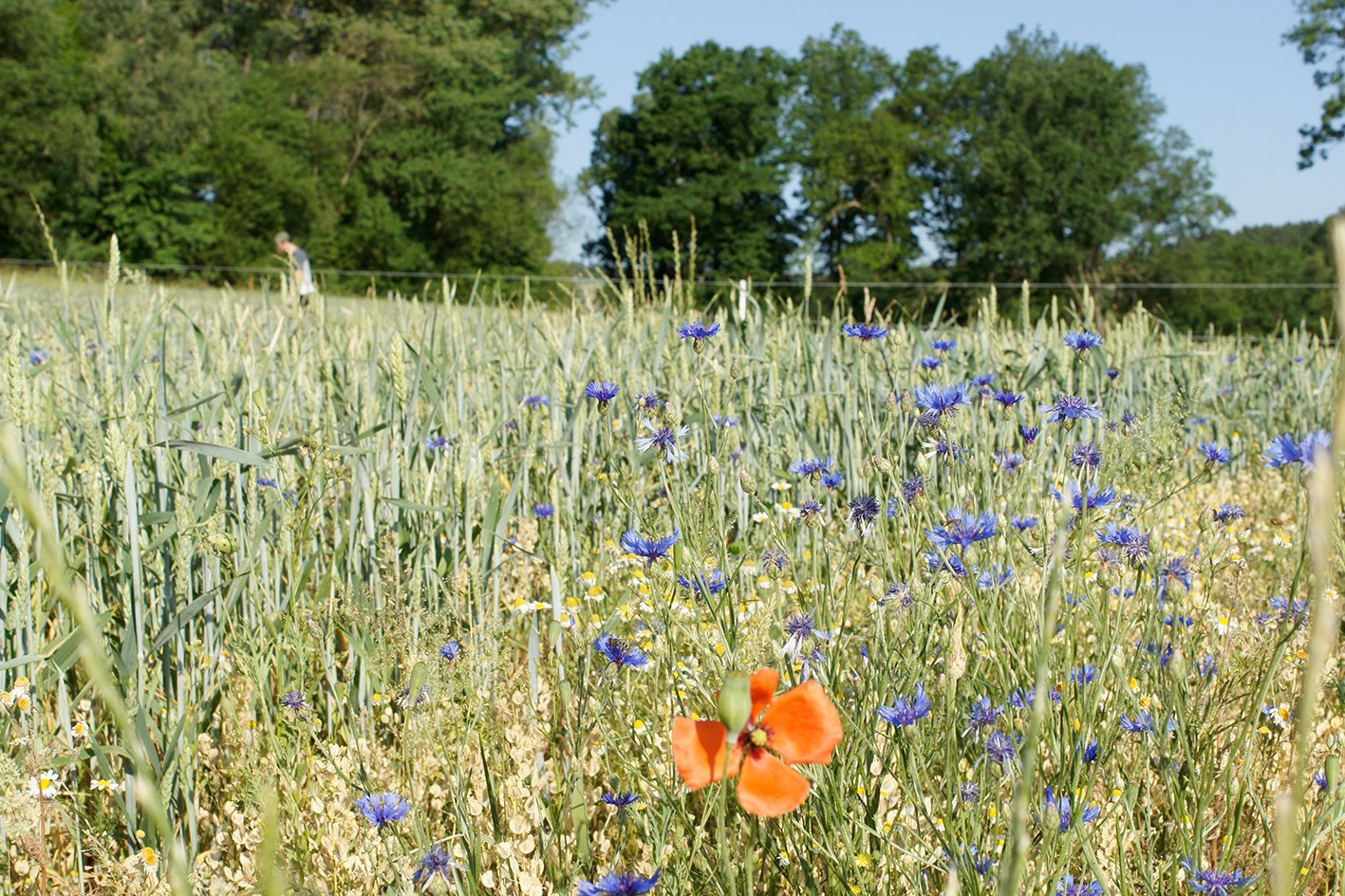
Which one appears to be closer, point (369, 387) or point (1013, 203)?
point (369, 387)

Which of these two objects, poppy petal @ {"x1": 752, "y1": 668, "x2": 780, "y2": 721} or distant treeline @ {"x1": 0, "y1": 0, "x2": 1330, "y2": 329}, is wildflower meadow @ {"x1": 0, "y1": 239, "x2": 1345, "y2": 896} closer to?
poppy petal @ {"x1": 752, "y1": 668, "x2": 780, "y2": 721}

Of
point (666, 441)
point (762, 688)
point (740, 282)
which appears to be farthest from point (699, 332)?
point (740, 282)

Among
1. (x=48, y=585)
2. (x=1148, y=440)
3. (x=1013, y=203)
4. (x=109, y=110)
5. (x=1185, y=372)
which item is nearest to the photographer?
(x=1148, y=440)

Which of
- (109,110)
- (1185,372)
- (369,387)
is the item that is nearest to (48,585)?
(369,387)

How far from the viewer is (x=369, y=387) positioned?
2527 mm

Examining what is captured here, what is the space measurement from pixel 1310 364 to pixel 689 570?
172 inches

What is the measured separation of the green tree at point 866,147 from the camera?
34.1 m

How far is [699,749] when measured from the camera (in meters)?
0.83

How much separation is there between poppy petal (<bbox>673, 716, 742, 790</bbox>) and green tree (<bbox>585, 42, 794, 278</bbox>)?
32443 millimetres

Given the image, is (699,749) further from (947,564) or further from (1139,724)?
(1139,724)

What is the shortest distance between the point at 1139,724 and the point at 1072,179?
32.7 meters

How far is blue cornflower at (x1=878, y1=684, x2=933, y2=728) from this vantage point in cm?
117

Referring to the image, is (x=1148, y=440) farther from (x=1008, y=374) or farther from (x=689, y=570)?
(x=1008, y=374)

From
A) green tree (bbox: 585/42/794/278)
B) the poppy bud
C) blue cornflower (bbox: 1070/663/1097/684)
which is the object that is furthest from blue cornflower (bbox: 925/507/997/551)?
green tree (bbox: 585/42/794/278)
